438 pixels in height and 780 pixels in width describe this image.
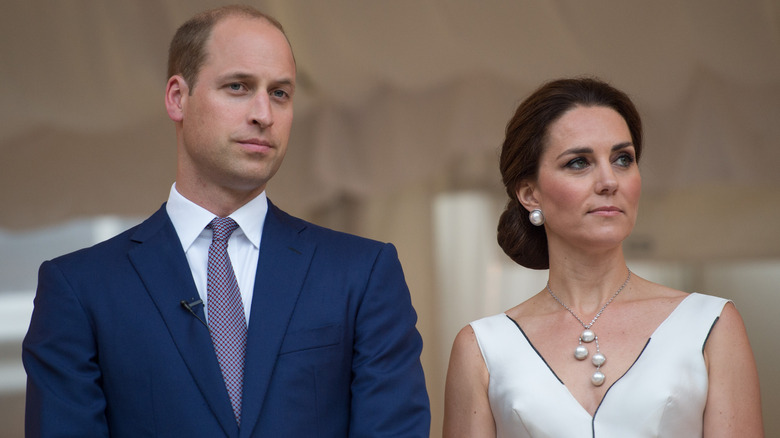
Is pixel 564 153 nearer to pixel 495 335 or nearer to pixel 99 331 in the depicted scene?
pixel 495 335

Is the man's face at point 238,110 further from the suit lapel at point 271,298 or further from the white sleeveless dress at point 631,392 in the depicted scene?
the white sleeveless dress at point 631,392

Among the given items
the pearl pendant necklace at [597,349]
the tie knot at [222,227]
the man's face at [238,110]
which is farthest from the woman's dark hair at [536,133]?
the tie knot at [222,227]

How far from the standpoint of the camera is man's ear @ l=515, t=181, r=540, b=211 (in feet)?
9.23

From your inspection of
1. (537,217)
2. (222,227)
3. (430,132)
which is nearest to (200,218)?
(222,227)

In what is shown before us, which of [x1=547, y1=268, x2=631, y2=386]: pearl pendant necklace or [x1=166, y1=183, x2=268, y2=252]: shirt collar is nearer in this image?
[x1=166, y1=183, x2=268, y2=252]: shirt collar

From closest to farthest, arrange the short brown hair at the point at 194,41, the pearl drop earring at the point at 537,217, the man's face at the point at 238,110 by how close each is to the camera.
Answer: the man's face at the point at 238,110 → the short brown hair at the point at 194,41 → the pearl drop earring at the point at 537,217

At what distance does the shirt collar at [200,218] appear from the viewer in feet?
7.44

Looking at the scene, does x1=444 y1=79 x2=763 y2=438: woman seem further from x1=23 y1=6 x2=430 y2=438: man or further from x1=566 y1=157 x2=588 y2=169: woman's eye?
x1=23 y1=6 x2=430 y2=438: man

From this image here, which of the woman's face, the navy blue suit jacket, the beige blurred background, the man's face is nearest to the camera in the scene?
the navy blue suit jacket

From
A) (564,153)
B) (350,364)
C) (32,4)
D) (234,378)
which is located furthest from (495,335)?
(32,4)

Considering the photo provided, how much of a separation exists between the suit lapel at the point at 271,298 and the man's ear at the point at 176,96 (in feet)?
1.00

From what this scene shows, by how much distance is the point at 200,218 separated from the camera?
2275 mm

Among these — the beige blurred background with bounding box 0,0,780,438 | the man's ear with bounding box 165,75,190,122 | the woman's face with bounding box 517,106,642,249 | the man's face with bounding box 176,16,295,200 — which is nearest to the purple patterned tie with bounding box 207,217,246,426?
the man's face with bounding box 176,16,295,200

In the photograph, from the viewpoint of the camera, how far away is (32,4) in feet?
14.4
